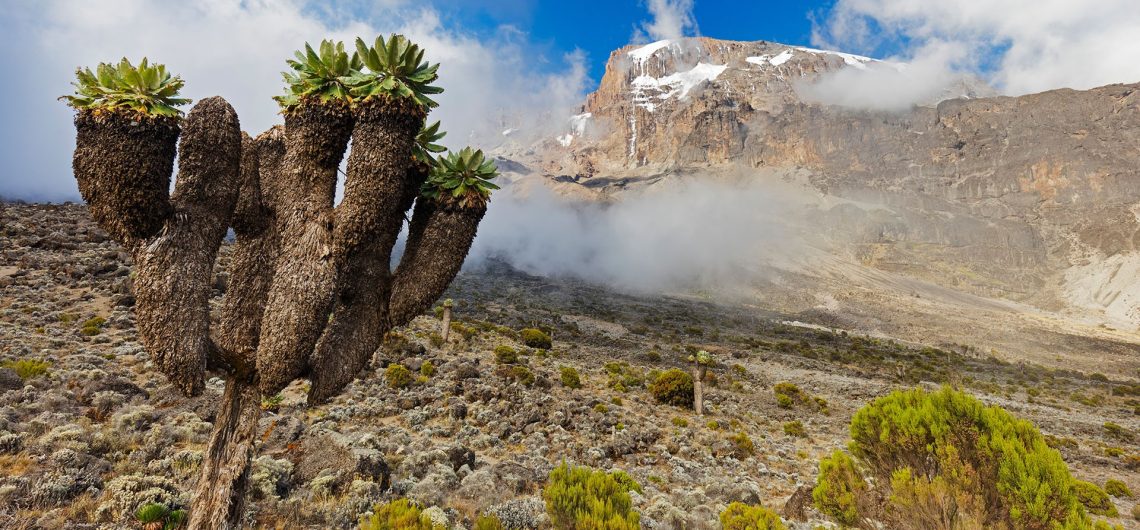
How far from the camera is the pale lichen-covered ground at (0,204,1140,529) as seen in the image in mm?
8258

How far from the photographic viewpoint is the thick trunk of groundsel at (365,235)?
17.9 ft

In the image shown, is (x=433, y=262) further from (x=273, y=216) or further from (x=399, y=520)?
(x=399, y=520)

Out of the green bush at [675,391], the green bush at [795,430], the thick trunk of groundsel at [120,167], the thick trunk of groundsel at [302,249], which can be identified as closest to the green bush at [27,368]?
the thick trunk of groundsel at [120,167]

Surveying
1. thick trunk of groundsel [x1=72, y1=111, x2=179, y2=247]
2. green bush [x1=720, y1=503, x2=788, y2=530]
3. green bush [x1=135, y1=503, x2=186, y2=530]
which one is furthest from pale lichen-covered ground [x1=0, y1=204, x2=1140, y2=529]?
thick trunk of groundsel [x1=72, y1=111, x2=179, y2=247]

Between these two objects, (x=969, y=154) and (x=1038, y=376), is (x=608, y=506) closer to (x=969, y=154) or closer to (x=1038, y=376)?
(x=1038, y=376)

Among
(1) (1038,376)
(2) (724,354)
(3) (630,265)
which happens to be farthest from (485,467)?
(3) (630,265)

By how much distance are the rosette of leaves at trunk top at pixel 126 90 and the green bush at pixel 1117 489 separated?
27.4 m

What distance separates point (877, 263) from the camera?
13075cm

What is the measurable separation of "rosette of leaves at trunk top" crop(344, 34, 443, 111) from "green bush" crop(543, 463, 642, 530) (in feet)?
20.4

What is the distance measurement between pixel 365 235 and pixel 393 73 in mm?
2095

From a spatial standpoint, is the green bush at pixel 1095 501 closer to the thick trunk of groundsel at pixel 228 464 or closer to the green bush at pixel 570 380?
the green bush at pixel 570 380

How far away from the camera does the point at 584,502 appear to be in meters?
7.00

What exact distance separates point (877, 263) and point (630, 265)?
74.3 m

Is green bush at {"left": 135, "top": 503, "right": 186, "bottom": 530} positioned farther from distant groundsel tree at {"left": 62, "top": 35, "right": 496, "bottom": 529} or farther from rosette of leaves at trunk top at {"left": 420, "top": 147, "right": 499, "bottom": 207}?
rosette of leaves at trunk top at {"left": 420, "top": 147, "right": 499, "bottom": 207}
